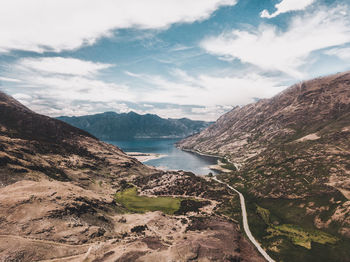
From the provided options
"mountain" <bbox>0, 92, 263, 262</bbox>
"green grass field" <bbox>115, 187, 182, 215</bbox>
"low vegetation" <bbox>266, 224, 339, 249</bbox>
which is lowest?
"green grass field" <bbox>115, 187, 182, 215</bbox>

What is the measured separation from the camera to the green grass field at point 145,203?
125 metres

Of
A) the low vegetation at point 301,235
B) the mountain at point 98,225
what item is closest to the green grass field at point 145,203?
the mountain at point 98,225

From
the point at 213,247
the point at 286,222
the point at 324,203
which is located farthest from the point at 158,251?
the point at 324,203

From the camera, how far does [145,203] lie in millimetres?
135625

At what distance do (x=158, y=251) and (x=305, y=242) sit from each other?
69223mm

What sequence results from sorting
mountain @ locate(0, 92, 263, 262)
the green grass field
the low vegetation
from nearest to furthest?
mountain @ locate(0, 92, 263, 262)
the low vegetation
the green grass field

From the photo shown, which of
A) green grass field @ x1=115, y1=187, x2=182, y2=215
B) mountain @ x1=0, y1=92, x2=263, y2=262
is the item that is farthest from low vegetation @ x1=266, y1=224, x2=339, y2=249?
green grass field @ x1=115, y1=187, x2=182, y2=215

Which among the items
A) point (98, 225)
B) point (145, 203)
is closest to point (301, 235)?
point (145, 203)

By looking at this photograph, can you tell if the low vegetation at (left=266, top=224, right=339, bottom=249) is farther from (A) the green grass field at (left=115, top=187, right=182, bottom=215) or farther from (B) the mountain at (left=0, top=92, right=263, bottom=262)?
(A) the green grass field at (left=115, top=187, right=182, bottom=215)

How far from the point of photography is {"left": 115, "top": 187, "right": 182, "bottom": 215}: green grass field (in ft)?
410

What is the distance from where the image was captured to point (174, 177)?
611 ft

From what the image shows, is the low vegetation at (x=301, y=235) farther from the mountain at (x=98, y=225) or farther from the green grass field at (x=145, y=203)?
the green grass field at (x=145, y=203)

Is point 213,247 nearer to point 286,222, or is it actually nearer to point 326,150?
point 286,222

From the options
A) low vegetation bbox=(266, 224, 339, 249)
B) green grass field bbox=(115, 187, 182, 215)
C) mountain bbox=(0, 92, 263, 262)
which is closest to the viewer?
mountain bbox=(0, 92, 263, 262)
